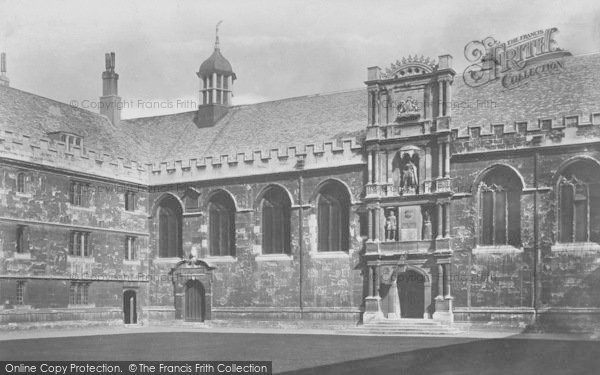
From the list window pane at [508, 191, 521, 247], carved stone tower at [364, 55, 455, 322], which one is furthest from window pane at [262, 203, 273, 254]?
window pane at [508, 191, 521, 247]

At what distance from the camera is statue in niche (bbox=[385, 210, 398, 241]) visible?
33.4m

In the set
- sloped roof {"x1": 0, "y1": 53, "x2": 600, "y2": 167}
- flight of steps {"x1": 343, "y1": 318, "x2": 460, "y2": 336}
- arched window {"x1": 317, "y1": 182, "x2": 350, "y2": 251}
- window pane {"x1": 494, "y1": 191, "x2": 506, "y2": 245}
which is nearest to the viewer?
flight of steps {"x1": 343, "y1": 318, "x2": 460, "y2": 336}

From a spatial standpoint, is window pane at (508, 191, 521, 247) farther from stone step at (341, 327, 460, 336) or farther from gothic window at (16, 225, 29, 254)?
gothic window at (16, 225, 29, 254)

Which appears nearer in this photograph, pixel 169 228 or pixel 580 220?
pixel 580 220

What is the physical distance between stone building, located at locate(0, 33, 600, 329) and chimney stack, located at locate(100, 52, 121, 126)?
11.4 feet

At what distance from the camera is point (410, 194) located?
33.1 m

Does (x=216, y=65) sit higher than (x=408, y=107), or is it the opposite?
(x=216, y=65)

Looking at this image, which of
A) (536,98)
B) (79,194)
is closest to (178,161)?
(79,194)

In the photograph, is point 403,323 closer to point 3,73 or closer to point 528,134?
point 528,134

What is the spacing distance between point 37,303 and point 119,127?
13.3m

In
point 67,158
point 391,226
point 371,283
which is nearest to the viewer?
point 391,226

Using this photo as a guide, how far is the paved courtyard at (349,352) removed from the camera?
1695 centimetres

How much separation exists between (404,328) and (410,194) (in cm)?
533

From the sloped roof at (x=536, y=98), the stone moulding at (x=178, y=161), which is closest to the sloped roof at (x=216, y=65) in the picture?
the stone moulding at (x=178, y=161)
